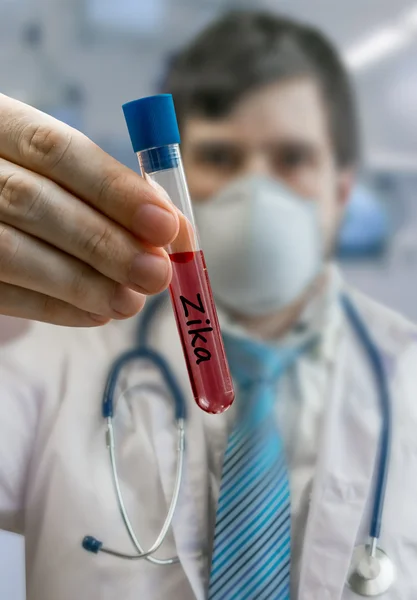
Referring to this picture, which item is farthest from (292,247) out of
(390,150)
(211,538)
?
(211,538)

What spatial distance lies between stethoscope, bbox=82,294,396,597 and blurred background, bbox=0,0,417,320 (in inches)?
7.1

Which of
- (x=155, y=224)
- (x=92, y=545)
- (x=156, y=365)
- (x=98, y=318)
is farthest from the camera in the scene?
(x=156, y=365)

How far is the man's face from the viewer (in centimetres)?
92

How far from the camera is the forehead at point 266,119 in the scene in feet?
3.04

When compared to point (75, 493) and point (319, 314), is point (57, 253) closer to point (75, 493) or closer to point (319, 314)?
point (75, 493)

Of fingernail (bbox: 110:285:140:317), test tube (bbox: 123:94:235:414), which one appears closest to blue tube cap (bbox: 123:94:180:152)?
test tube (bbox: 123:94:235:414)

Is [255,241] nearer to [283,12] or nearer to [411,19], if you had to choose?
[283,12]

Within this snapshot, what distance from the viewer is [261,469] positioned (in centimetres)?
84

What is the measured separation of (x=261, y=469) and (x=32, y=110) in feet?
1.92

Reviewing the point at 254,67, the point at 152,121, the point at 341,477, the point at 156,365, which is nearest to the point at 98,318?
the point at 152,121

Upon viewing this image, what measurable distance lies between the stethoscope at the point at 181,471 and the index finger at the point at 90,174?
1.39 ft

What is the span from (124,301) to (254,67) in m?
0.59

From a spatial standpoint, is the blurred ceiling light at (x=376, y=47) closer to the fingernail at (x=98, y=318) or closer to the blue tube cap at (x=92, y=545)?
the fingernail at (x=98, y=318)

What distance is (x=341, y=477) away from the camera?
824 mm
